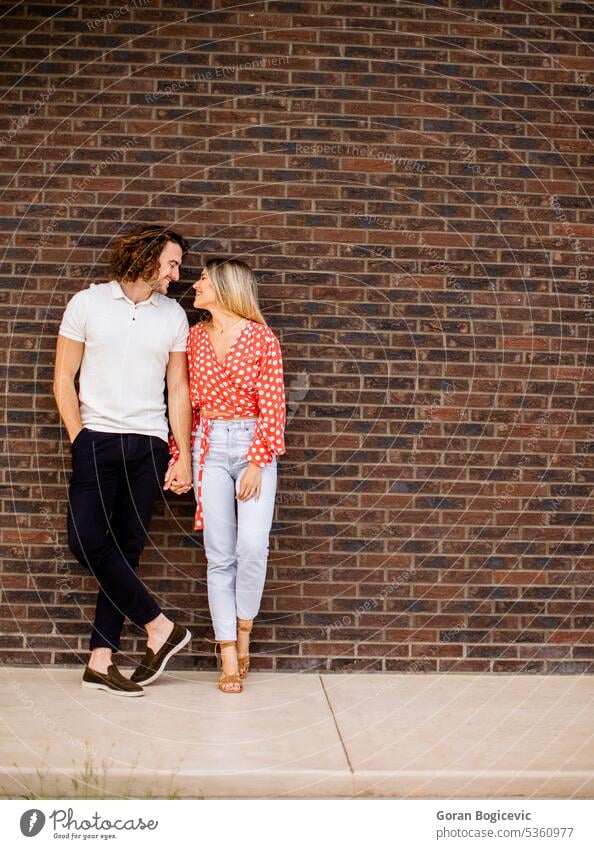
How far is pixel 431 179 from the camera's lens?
14.6 feet

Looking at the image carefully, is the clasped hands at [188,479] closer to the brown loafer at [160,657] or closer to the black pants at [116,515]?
the black pants at [116,515]

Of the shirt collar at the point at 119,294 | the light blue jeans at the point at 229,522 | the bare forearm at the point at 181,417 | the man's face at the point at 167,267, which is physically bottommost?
the light blue jeans at the point at 229,522

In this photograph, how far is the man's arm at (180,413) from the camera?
4.20m

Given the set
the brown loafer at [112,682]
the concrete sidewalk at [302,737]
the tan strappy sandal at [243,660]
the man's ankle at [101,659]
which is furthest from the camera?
the tan strappy sandal at [243,660]

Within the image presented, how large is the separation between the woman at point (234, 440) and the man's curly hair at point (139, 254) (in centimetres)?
23

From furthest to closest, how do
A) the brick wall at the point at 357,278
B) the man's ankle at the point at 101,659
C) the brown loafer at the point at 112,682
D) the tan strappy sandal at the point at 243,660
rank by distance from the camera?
1. the brick wall at the point at 357,278
2. the tan strappy sandal at the point at 243,660
3. the man's ankle at the point at 101,659
4. the brown loafer at the point at 112,682

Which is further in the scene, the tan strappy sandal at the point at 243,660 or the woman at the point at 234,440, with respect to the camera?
the tan strappy sandal at the point at 243,660

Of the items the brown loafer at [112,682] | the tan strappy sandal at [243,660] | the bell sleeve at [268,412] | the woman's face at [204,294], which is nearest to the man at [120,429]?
the brown loafer at [112,682]

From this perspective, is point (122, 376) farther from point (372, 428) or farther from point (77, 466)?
point (372, 428)

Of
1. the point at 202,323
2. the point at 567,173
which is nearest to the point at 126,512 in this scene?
the point at 202,323

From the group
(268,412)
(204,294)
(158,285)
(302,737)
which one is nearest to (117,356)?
(158,285)

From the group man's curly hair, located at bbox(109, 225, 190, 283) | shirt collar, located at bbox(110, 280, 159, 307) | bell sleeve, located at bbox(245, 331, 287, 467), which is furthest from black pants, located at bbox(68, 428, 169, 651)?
man's curly hair, located at bbox(109, 225, 190, 283)

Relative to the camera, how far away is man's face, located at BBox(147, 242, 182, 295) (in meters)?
4.08

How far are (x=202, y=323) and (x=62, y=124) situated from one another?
1.27 metres
